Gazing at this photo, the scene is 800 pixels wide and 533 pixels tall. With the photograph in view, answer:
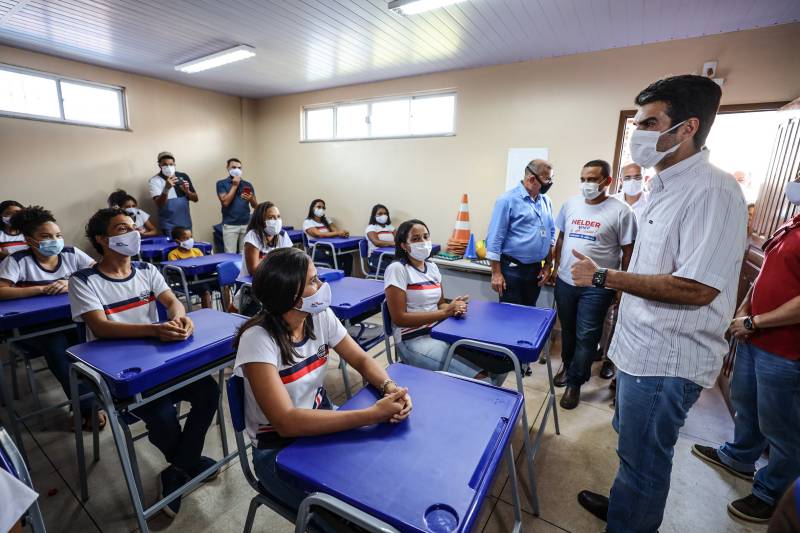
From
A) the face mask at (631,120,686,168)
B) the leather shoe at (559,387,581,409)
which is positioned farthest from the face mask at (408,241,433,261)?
the leather shoe at (559,387,581,409)

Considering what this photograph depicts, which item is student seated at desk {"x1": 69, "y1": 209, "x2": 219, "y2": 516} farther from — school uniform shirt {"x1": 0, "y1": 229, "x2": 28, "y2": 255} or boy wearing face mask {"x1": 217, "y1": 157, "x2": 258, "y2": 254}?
boy wearing face mask {"x1": 217, "y1": 157, "x2": 258, "y2": 254}

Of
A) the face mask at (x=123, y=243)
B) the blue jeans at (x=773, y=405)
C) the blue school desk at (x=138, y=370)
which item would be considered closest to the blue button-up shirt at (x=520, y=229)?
the blue jeans at (x=773, y=405)

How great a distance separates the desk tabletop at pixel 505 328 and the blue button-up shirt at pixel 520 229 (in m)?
0.84

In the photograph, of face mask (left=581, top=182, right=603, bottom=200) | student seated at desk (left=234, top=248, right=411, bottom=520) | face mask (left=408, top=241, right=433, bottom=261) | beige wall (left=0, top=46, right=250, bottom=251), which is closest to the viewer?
student seated at desk (left=234, top=248, right=411, bottom=520)

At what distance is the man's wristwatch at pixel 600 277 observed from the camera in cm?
128

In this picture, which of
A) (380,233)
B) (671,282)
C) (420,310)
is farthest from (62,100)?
(671,282)

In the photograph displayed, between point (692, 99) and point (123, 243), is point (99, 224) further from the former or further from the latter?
point (692, 99)

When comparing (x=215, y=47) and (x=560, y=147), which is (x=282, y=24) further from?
(x=560, y=147)

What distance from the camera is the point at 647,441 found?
1.23 m

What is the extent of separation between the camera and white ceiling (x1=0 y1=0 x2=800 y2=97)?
9.70ft

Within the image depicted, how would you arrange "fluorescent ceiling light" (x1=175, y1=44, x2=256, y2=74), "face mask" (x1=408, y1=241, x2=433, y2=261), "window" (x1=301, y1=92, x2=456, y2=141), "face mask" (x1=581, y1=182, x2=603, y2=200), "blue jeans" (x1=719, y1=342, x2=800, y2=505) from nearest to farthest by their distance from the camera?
"blue jeans" (x1=719, y1=342, x2=800, y2=505) < "face mask" (x1=408, y1=241, x2=433, y2=261) < "face mask" (x1=581, y1=182, x2=603, y2=200) < "fluorescent ceiling light" (x1=175, y1=44, x2=256, y2=74) < "window" (x1=301, y1=92, x2=456, y2=141)

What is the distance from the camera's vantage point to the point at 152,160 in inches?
220

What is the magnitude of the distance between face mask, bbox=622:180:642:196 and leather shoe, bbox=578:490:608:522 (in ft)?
7.99

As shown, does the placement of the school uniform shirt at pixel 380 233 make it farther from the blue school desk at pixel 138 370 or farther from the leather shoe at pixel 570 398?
the blue school desk at pixel 138 370
